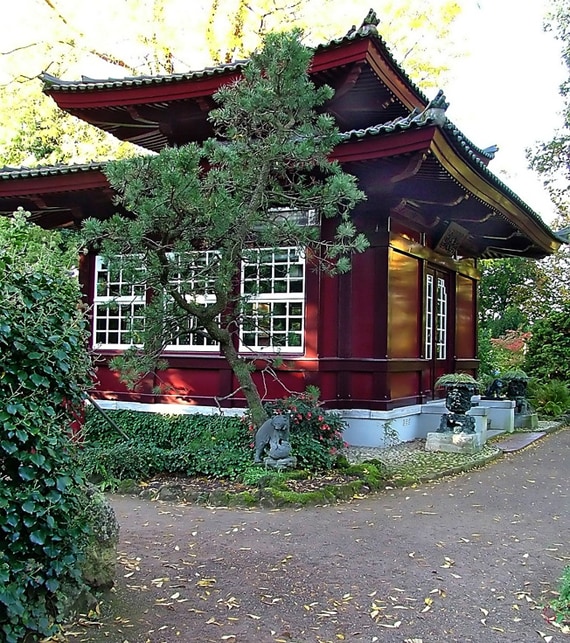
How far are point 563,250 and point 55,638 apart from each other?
63.3 ft

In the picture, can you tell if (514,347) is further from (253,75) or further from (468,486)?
(253,75)

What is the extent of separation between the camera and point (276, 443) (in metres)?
6.13

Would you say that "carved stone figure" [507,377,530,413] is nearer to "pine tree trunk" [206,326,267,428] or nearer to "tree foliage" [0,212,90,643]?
"pine tree trunk" [206,326,267,428]

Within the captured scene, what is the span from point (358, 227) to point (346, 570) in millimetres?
4760

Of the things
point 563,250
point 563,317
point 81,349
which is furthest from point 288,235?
point 563,250

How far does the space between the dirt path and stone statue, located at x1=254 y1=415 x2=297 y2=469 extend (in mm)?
844

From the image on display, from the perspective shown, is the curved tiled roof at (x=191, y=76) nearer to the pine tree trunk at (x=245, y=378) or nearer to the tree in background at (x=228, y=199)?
the tree in background at (x=228, y=199)

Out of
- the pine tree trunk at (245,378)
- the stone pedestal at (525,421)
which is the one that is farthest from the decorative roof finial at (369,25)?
the stone pedestal at (525,421)

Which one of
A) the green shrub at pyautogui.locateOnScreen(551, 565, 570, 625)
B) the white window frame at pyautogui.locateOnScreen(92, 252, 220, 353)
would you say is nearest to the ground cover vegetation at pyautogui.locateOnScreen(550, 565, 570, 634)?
the green shrub at pyautogui.locateOnScreen(551, 565, 570, 625)

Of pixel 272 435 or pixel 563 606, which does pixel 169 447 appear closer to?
pixel 272 435

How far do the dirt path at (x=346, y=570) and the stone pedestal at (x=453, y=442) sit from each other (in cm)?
171

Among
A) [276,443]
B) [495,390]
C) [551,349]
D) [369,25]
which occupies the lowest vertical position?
[276,443]

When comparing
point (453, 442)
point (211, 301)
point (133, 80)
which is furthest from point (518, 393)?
point (133, 80)

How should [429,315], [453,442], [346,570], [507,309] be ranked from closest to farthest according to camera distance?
[346,570], [453,442], [429,315], [507,309]
